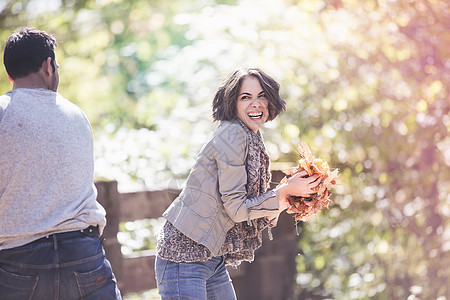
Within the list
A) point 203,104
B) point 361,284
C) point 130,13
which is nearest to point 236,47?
point 203,104

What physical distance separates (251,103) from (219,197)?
1.51 ft

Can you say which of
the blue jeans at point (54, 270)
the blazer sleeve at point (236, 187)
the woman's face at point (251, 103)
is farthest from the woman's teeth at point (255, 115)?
the blue jeans at point (54, 270)

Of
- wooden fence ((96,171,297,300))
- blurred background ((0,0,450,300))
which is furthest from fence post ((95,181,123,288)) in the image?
blurred background ((0,0,450,300))

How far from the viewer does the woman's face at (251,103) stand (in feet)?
10.1

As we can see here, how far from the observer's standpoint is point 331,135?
547 cm

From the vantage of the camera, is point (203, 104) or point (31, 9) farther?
point (31, 9)

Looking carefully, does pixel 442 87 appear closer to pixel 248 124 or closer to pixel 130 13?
pixel 248 124

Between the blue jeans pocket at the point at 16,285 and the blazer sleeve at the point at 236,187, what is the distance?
875 mm

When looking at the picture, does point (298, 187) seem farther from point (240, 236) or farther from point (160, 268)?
point (160, 268)

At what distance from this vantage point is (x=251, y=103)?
10.1 feet

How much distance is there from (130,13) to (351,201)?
21.5 feet


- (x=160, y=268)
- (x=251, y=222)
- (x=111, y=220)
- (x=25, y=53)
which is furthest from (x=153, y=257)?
(x=25, y=53)

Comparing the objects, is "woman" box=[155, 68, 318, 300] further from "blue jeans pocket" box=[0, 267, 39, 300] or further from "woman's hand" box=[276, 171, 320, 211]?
"blue jeans pocket" box=[0, 267, 39, 300]

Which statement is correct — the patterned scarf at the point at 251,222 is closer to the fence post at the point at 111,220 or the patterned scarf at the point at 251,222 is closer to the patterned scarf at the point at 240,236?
the patterned scarf at the point at 240,236
